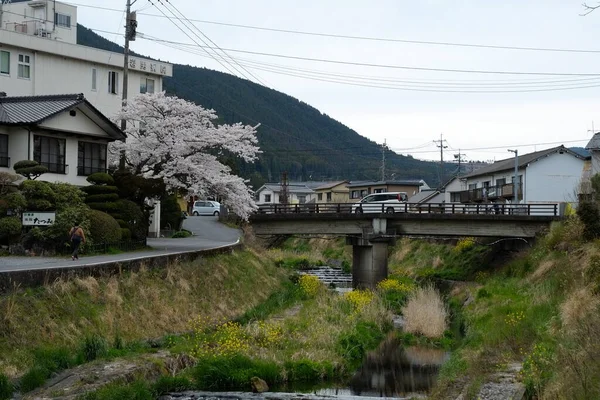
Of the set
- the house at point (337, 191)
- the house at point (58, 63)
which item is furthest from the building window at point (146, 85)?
the house at point (337, 191)

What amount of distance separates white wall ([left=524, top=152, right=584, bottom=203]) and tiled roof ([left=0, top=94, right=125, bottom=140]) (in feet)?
114

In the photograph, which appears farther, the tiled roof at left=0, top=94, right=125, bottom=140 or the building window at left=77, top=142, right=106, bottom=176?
the building window at left=77, top=142, right=106, bottom=176

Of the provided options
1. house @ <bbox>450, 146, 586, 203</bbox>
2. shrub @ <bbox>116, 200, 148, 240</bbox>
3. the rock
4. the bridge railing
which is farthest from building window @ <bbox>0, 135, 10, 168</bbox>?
house @ <bbox>450, 146, 586, 203</bbox>

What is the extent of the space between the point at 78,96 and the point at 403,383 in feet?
67.7

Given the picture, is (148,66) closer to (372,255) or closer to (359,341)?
(372,255)

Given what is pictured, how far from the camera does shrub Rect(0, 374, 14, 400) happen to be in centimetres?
1440

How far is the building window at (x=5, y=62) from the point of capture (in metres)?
40.1

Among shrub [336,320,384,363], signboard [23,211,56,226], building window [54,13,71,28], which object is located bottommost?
shrub [336,320,384,363]

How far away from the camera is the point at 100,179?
3167 centimetres

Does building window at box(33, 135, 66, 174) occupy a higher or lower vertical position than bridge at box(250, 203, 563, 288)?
higher

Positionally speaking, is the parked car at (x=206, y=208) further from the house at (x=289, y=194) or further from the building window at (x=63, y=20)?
the house at (x=289, y=194)

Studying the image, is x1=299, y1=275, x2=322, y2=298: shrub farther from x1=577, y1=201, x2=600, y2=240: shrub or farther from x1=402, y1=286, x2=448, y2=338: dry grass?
x1=577, y1=201, x2=600, y2=240: shrub

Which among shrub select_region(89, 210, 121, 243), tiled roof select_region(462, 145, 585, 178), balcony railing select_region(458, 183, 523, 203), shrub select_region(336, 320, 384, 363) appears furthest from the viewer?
balcony railing select_region(458, 183, 523, 203)

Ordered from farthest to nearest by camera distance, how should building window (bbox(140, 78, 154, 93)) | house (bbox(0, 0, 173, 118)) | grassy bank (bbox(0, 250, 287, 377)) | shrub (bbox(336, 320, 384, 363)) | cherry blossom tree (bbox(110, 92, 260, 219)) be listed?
building window (bbox(140, 78, 154, 93))
house (bbox(0, 0, 173, 118))
cherry blossom tree (bbox(110, 92, 260, 219))
shrub (bbox(336, 320, 384, 363))
grassy bank (bbox(0, 250, 287, 377))
